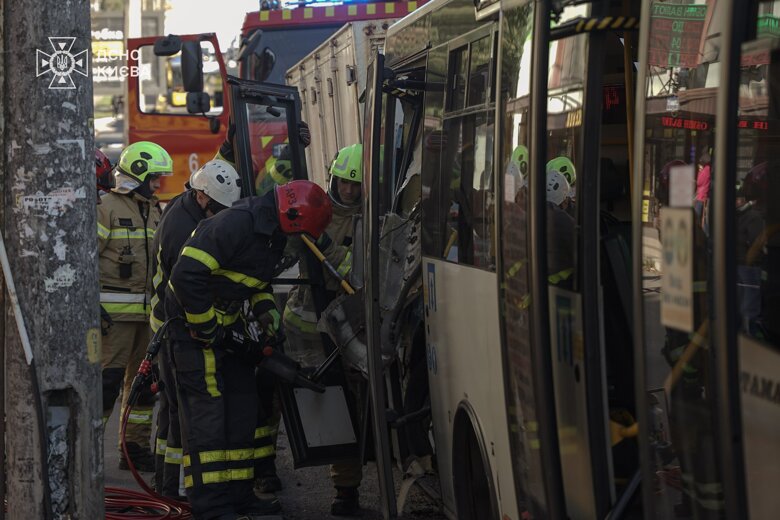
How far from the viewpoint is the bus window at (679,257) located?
9.22 ft

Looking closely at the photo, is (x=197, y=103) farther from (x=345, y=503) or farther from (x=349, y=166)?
(x=345, y=503)

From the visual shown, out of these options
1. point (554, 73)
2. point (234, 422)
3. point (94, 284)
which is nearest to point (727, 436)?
point (554, 73)

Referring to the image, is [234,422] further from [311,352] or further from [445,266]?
[445,266]

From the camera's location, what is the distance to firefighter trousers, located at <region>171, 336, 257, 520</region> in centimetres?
596

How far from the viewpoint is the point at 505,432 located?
4246 mm

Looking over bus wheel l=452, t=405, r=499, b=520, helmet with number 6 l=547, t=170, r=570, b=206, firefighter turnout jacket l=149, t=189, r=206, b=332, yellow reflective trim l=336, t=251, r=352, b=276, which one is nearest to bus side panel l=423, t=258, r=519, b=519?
bus wheel l=452, t=405, r=499, b=520

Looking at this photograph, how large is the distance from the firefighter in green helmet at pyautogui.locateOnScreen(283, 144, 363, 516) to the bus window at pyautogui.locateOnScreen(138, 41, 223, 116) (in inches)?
282

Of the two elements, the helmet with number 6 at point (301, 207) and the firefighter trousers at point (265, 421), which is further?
the firefighter trousers at point (265, 421)

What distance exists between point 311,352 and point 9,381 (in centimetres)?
243

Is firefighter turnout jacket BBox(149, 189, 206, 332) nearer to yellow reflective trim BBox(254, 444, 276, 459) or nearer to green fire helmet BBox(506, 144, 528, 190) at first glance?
yellow reflective trim BBox(254, 444, 276, 459)

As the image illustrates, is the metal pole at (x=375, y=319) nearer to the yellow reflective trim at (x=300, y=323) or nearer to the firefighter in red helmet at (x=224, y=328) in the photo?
the firefighter in red helmet at (x=224, y=328)

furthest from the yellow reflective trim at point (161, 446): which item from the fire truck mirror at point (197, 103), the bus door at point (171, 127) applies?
the bus door at point (171, 127)

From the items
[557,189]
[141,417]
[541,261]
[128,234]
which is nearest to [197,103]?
[128,234]

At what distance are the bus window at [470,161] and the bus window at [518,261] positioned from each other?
11.0 inches
